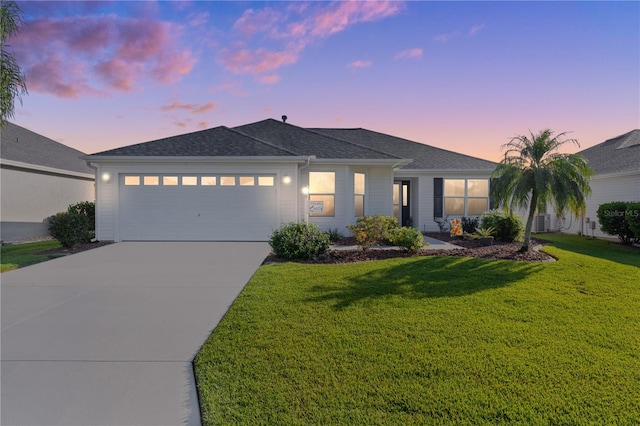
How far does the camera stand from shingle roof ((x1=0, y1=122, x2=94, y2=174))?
13273 millimetres

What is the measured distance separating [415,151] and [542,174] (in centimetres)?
823

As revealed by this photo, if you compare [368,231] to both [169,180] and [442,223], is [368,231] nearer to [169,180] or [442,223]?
[442,223]

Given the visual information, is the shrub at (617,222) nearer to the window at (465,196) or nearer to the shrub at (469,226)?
the window at (465,196)

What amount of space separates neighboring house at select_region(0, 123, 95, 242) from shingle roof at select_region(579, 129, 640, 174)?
68.9 ft

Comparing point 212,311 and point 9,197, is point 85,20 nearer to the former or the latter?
point 9,197

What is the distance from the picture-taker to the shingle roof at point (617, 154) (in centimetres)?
1286

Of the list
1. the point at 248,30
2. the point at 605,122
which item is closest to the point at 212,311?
the point at 248,30

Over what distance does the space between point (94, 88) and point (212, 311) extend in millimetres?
11331

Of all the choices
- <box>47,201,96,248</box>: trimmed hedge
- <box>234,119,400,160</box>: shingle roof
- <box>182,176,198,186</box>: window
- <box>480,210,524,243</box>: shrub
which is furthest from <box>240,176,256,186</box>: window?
<box>480,210,524,243</box>: shrub

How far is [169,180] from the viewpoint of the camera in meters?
11.0

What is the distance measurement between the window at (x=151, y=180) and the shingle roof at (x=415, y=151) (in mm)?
9441

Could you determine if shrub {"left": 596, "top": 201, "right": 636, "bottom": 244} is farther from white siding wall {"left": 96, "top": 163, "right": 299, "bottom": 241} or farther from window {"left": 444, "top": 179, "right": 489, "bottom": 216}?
white siding wall {"left": 96, "top": 163, "right": 299, "bottom": 241}

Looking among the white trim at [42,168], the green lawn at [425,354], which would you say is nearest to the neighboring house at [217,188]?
the white trim at [42,168]

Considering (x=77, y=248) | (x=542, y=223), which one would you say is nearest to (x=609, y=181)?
(x=542, y=223)
